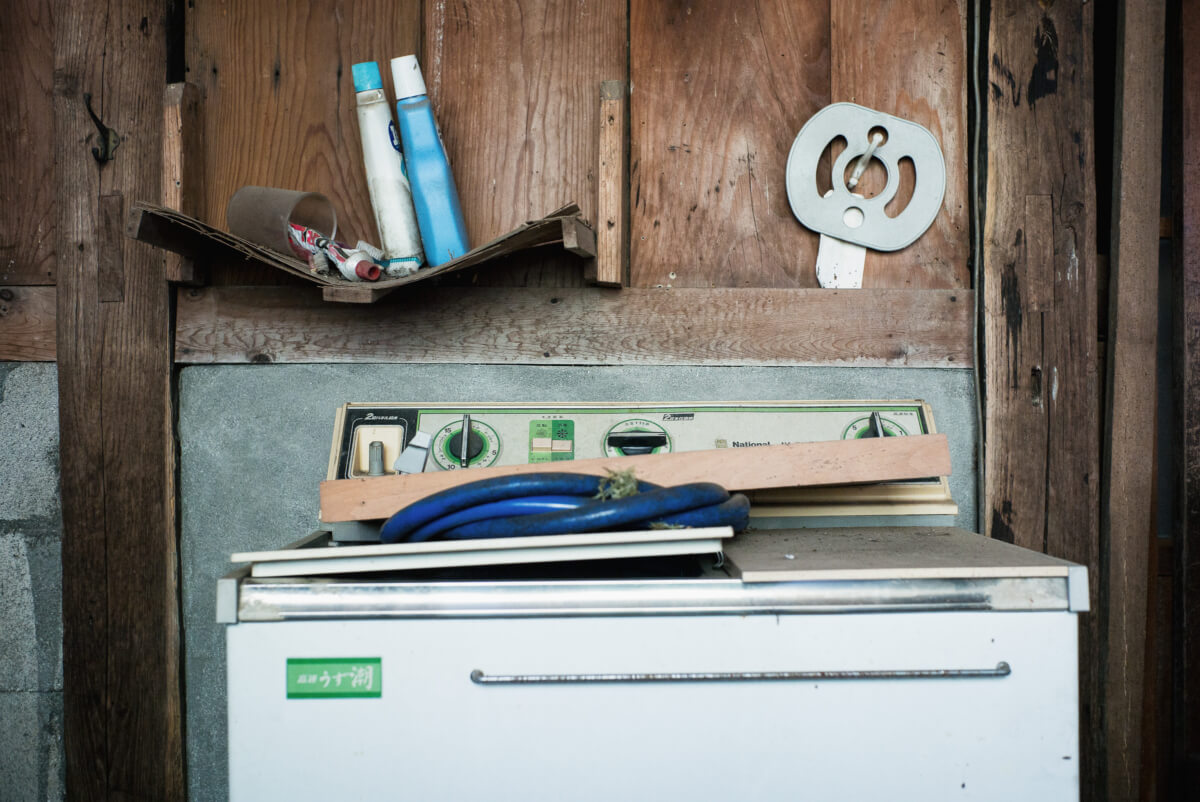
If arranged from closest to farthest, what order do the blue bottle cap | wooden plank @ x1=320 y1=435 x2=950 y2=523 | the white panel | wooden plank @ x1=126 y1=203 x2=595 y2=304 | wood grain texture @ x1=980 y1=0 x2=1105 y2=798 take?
the white panel
wooden plank @ x1=320 y1=435 x2=950 y2=523
wooden plank @ x1=126 y1=203 x2=595 y2=304
the blue bottle cap
wood grain texture @ x1=980 y1=0 x2=1105 y2=798

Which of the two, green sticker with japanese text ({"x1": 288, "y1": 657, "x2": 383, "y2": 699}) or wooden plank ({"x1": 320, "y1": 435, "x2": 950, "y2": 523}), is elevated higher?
wooden plank ({"x1": 320, "y1": 435, "x2": 950, "y2": 523})

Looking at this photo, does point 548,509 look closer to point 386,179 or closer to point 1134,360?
point 386,179

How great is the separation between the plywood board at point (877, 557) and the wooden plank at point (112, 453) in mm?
1222

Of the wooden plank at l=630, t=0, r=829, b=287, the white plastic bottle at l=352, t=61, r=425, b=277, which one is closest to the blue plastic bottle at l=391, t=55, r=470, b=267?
the white plastic bottle at l=352, t=61, r=425, b=277

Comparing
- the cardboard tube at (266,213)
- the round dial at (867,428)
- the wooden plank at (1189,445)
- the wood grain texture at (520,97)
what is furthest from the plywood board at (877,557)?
the cardboard tube at (266,213)

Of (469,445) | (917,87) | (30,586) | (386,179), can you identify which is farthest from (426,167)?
(30,586)

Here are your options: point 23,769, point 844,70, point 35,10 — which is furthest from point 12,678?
point 844,70

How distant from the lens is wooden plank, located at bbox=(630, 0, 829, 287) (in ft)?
5.34

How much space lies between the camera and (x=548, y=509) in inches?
38.5

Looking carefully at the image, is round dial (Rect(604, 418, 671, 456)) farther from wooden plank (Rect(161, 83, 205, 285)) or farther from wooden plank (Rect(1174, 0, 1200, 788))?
wooden plank (Rect(1174, 0, 1200, 788))

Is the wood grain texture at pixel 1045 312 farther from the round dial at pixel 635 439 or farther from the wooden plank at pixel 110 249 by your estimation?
the wooden plank at pixel 110 249

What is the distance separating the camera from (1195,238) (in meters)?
1.61

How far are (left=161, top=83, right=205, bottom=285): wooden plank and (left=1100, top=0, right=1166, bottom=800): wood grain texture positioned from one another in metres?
1.89

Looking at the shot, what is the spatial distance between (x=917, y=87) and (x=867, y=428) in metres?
0.78
